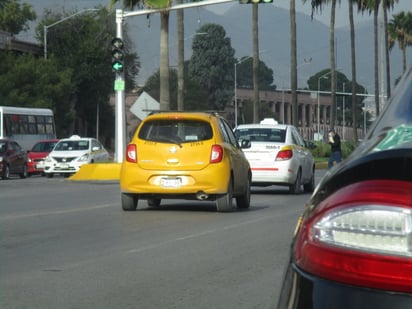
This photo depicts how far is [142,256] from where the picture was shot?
463 inches

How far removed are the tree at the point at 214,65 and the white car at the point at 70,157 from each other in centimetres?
9032

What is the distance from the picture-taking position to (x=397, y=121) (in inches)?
133

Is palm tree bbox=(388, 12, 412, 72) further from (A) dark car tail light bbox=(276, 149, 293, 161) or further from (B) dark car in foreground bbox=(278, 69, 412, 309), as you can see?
(B) dark car in foreground bbox=(278, 69, 412, 309)

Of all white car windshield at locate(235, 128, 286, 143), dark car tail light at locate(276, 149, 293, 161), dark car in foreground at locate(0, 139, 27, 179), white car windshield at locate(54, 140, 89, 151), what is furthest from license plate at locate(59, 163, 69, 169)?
dark car tail light at locate(276, 149, 293, 161)

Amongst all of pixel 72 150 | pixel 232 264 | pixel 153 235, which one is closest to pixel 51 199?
pixel 153 235

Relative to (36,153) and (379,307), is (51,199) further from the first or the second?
(36,153)

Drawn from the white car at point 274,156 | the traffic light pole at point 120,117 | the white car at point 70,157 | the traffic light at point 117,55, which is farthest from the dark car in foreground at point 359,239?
the white car at point 70,157

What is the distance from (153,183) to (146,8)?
20956mm

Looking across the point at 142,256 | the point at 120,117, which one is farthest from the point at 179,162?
the point at 120,117

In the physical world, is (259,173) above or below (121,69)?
below

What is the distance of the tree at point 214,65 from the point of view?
135250 mm

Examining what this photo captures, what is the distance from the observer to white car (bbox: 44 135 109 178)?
42.1 meters

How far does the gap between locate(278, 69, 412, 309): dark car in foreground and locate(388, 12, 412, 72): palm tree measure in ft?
280

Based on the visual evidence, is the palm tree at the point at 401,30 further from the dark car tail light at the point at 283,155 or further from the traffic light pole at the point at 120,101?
the dark car tail light at the point at 283,155
